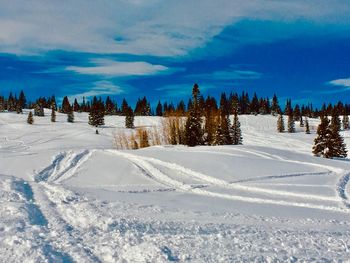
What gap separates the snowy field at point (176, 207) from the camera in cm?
940

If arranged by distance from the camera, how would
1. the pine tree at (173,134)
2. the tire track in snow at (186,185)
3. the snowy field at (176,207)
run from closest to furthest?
the snowy field at (176,207), the tire track in snow at (186,185), the pine tree at (173,134)

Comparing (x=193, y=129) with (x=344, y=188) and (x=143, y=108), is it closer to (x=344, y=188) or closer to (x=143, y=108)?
(x=344, y=188)

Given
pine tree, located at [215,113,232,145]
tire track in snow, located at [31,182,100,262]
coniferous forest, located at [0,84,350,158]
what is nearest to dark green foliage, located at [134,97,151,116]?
coniferous forest, located at [0,84,350,158]

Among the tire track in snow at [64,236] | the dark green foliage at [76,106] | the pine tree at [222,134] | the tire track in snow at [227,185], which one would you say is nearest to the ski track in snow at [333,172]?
the tire track in snow at [227,185]

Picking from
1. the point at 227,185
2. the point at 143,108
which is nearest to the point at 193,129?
the point at 227,185

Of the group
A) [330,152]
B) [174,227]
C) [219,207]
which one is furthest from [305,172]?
[330,152]

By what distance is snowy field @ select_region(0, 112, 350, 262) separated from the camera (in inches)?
370

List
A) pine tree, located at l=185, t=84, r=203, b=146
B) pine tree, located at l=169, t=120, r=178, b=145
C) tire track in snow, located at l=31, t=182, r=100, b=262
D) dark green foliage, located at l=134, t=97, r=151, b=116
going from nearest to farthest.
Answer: tire track in snow, located at l=31, t=182, r=100, b=262, pine tree, located at l=185, t=84, r=203, b=146, pine tree, located at l=169, t=120, r=178, b=145, dark green foliage, located at l=134, t=97, r=151, b=116

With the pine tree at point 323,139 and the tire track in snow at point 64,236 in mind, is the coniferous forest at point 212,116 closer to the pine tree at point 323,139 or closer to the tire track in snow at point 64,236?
the pine tree at point 323,139

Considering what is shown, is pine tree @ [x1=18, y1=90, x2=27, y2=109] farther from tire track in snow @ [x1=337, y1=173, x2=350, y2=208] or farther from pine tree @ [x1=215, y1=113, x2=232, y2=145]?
tire track in snow @ [x1=337, y1=173, x2=350, y2=208]

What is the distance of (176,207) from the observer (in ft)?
49.1

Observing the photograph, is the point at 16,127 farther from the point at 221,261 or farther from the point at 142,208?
the point at 221,261

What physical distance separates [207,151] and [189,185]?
33.7 ft

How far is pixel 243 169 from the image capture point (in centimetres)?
2431
